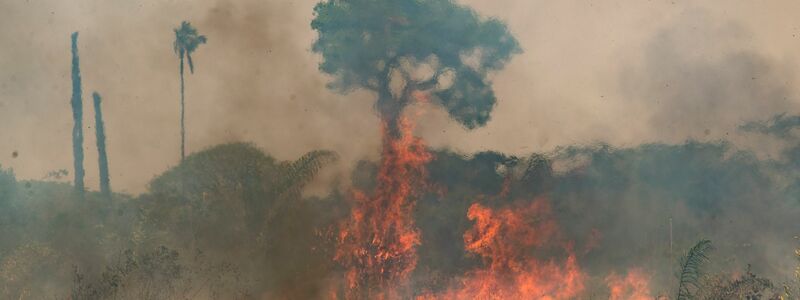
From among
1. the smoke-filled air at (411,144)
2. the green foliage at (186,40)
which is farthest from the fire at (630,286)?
the green foliage at (186,40)

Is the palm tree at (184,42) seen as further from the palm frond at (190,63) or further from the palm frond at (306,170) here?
the palm frond at (306,170)

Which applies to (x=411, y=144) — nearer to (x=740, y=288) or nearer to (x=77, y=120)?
(x=77, y=120)

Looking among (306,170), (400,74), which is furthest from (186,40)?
(400,74)

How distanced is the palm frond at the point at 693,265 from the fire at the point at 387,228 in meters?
7.34

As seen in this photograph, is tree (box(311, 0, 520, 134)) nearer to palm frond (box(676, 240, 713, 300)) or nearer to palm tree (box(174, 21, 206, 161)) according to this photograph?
palm tree (box(174, 21, 206, 161))

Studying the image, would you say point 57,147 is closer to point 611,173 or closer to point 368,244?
point 368,244

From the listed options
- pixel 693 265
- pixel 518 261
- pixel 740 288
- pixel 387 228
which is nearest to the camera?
pixel 740 288

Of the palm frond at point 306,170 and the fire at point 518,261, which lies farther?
the palm frond at point 306,170

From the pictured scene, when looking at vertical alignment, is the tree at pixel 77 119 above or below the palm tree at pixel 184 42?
below

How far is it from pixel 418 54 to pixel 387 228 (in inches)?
194

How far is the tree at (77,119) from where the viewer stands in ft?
90.2

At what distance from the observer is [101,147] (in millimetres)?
27547

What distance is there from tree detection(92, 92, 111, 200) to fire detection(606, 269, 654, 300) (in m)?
14.2

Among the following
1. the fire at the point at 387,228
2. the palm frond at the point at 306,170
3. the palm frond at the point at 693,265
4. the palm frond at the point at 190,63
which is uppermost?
the palm frond at the point at 190,63
